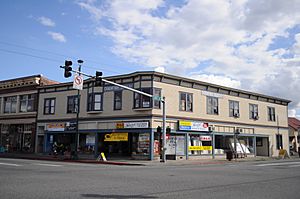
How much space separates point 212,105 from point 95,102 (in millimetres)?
12562

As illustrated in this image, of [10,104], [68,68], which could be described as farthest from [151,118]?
[10,104]

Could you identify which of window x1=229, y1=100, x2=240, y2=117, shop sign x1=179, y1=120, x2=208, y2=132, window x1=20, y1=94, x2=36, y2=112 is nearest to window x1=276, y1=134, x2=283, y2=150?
window x1=229, y1=100, x2=240, y2=117

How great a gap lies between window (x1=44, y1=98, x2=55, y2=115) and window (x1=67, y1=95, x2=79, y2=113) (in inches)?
105

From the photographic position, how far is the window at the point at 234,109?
3881 centimetres

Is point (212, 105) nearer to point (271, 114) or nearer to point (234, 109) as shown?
point (234, 109)

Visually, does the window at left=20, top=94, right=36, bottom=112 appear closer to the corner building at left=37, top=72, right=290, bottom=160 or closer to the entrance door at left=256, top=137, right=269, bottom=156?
the corner building at left=37, top=72, right=290, bottom=160

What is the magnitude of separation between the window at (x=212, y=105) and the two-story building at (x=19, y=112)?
2000 centimetres

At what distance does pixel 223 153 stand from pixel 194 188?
87.9 feet

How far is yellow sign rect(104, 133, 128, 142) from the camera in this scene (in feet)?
105

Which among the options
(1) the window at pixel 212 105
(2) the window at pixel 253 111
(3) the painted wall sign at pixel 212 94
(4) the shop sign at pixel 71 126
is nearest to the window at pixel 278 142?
(2) the window at pixel 253 111

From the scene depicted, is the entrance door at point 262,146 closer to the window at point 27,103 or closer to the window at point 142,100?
the window at point 142,100

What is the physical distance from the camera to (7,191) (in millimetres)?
10352

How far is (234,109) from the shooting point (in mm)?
39281

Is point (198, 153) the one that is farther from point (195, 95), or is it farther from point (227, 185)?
point (227, 185)
